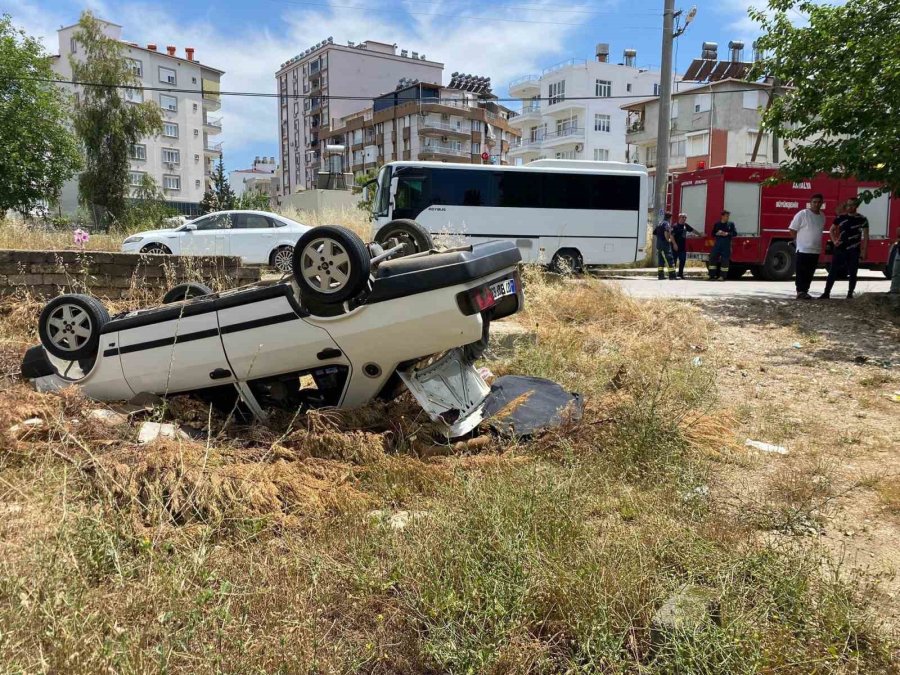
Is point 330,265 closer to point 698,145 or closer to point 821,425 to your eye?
point 821,425

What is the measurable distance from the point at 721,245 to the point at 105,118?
28660mm

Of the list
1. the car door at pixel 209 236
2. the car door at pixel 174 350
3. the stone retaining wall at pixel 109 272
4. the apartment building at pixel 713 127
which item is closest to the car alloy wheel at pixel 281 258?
the car door at pixel 209 236

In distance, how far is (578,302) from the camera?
9117 mm

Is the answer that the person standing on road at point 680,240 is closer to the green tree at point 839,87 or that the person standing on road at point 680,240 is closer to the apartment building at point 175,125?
the green tree at point 839,87

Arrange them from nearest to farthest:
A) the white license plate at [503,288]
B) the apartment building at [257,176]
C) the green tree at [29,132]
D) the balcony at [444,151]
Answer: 1. the white license plate at [503,288]
2. the green tree at [29,132]
3. the balcony at [444,151]
4. the apartment building at [257,176]

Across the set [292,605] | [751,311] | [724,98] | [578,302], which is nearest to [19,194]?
[578,302]

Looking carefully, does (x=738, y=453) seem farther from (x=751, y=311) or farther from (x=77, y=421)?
(x=751, y=311)

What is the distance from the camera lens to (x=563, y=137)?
7394 cm

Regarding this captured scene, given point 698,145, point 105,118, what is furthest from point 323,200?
point 698,145

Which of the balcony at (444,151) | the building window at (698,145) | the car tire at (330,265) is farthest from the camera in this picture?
the balcony at (444,151)

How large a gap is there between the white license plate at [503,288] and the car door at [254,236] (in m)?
12.5

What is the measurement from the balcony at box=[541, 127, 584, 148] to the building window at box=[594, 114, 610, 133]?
2.10 m

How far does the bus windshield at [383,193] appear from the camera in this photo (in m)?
17.3

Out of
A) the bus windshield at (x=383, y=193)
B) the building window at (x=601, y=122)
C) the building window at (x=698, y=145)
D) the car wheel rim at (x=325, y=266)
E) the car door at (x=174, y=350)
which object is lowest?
the car door at (x=174, y=350)
